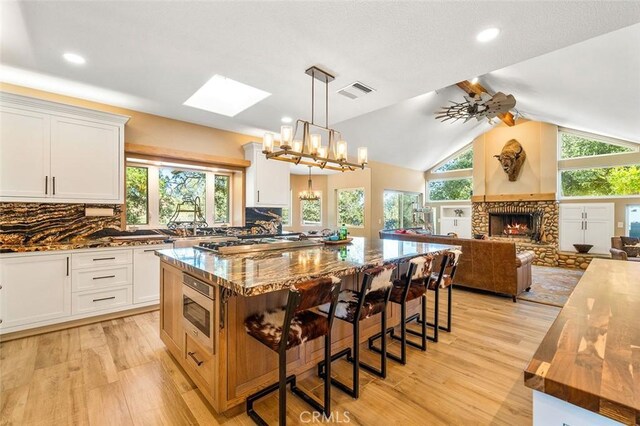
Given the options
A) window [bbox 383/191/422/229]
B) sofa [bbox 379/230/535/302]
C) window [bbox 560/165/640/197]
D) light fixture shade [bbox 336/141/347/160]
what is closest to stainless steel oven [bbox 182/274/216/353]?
light fixture shade [bbox 336/141/347/160]

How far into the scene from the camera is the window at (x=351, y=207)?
27.5 feet

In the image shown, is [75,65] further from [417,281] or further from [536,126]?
[536,126]

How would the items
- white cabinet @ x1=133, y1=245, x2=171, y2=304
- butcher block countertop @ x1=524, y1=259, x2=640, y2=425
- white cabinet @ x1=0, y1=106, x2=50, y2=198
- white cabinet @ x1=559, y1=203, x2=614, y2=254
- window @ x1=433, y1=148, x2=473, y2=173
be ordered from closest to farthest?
butcher block countertop @ x1=524, y1=259, x2=640, y2=425, white cabinet @ x1=0, y1=106, x2=50, y2=198, white cabinet @ x1=133, y1=245, x2=171, y2=304, white cabinet @ x1=559, y1=203, x2=614, y2=254, window @ x1=433, y1=148, x2=473, y2=173

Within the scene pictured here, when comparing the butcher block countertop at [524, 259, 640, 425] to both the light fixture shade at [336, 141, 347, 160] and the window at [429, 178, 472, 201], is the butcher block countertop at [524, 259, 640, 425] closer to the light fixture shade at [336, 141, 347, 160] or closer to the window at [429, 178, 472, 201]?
the light fixture shade at [336, 141, 347, 160]

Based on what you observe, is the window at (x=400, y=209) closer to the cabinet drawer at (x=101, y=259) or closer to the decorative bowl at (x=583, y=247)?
the decorative bowl at (x=583, y=247)

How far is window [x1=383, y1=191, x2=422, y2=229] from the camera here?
28.5ft

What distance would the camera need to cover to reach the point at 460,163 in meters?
9.59

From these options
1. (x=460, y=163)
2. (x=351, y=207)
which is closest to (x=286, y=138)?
(x=351, y=207)

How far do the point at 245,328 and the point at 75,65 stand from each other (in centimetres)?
303

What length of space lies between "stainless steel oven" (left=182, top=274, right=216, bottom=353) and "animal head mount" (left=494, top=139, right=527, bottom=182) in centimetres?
894

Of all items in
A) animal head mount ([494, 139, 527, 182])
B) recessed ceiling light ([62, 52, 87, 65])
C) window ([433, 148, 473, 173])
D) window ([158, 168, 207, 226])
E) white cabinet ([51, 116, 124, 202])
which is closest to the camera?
recessed ceiling light ([62, 52, 87, 65])

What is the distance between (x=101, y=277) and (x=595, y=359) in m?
4.21

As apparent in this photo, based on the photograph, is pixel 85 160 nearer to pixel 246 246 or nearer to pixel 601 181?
pixel 246 246

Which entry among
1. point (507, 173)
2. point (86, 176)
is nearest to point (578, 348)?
point (86, 176)
